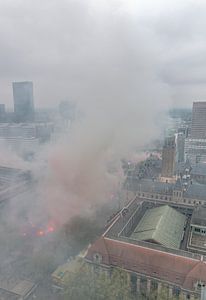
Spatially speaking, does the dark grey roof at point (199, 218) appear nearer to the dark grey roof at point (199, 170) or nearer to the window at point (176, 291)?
the window at point (176, 291)

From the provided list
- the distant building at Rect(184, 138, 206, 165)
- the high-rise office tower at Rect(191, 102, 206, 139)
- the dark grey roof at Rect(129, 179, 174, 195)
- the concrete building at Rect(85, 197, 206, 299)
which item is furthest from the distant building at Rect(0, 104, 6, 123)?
the high-rise office tower at Rect(191, 102, 206, 139)

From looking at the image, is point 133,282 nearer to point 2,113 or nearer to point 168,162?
point 168,162

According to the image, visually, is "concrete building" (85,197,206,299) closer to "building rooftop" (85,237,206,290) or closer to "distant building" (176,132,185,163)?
"building rooftop" (85,237,206,290)

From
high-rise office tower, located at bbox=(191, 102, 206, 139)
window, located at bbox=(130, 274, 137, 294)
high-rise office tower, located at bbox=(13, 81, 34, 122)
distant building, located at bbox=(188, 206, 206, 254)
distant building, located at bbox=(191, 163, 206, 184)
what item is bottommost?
window, located at bbox=(130, 274, 137, 294)

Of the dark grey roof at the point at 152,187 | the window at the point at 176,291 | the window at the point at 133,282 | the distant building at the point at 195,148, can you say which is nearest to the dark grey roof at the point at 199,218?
the window at the point at 176,291

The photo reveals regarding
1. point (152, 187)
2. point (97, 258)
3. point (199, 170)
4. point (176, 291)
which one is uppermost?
point (152, 187)

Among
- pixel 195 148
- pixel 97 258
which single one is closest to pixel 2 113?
pixel 97 258
